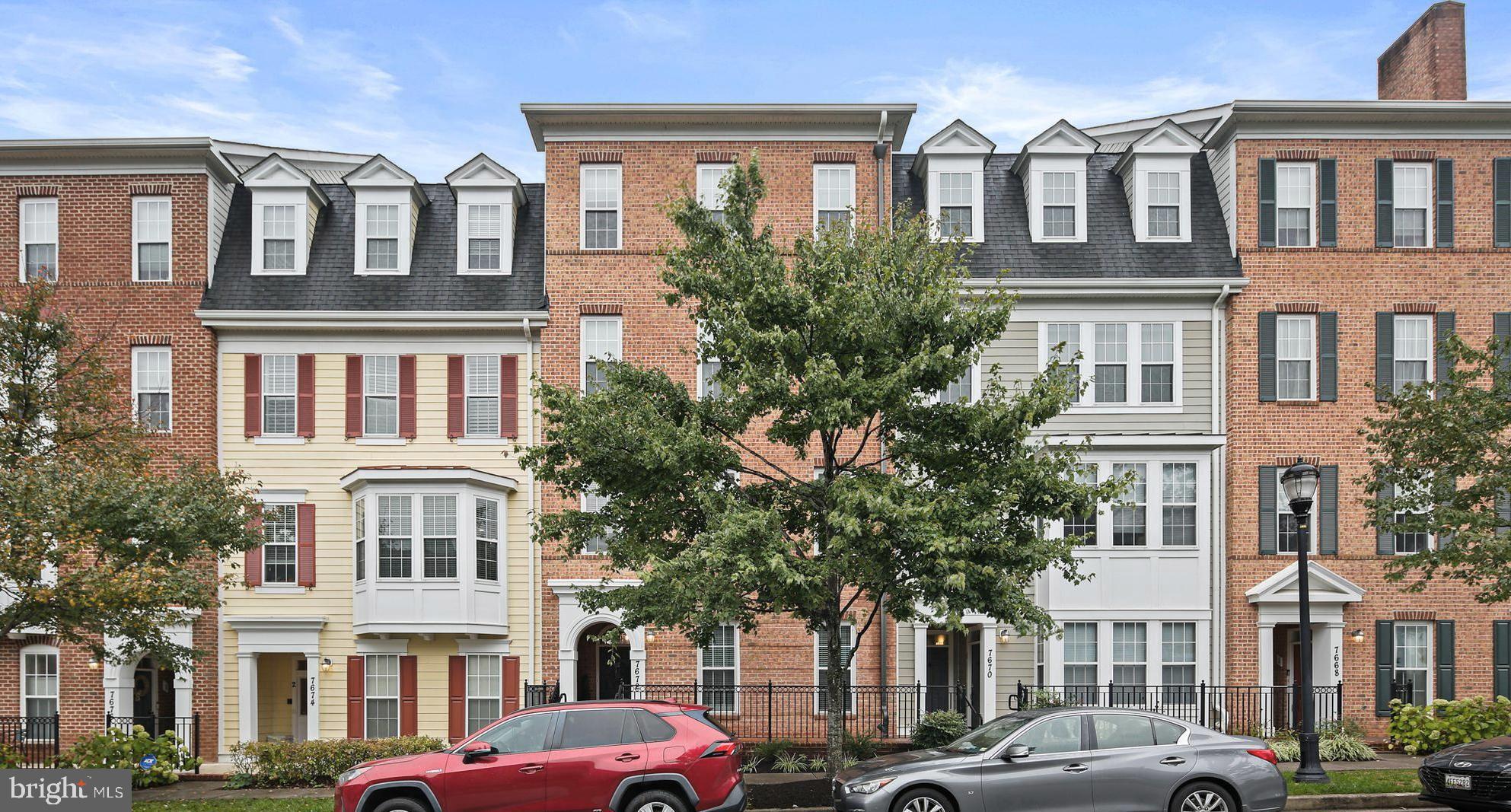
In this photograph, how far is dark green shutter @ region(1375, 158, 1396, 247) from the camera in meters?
23.6

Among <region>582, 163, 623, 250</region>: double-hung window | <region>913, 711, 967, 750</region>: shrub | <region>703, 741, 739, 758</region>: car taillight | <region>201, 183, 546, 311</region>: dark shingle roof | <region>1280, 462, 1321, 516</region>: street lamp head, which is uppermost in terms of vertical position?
<region>582, 163, 623, 250</region>: double-hung window

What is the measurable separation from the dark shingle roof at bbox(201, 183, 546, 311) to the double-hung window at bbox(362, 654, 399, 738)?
689 centimetres

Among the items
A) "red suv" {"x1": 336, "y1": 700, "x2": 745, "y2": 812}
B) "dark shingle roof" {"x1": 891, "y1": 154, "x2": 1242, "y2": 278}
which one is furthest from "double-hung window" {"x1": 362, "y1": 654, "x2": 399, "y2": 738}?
"dark shingle roof" {"x1": 891, "y1": 154, "x2": 1242, "y2": 278}

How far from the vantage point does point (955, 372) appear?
15.4m

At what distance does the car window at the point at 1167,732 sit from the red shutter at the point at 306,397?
17.0 m

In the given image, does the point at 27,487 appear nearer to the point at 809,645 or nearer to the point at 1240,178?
the point at 809,645

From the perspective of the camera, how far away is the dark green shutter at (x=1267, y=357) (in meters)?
23.4

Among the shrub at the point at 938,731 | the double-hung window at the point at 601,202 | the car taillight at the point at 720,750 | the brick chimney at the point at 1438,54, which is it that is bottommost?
the shrub at the point at 938,731

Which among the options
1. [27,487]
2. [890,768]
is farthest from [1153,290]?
[27,487]

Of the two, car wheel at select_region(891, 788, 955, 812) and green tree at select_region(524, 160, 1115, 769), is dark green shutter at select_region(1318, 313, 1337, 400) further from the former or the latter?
car wheel at select_region(891, 788, 955, 812)

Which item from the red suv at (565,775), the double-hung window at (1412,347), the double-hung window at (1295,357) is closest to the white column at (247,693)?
the red suv at (565,775)

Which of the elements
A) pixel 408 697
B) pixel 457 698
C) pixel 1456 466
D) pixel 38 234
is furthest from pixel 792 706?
pixel 38 234

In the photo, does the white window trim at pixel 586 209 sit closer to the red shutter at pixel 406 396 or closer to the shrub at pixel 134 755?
the red shutter at pixel 406 396

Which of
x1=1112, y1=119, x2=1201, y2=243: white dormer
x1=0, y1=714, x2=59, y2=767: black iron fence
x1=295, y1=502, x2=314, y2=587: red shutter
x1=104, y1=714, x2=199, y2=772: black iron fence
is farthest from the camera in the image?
x1=1112, y1=119, x2=1201, y2=243: white dormer
